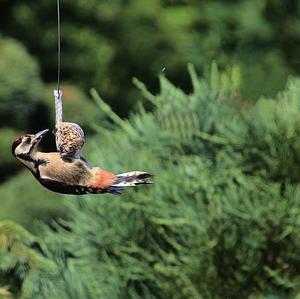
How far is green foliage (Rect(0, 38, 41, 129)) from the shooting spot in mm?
8852

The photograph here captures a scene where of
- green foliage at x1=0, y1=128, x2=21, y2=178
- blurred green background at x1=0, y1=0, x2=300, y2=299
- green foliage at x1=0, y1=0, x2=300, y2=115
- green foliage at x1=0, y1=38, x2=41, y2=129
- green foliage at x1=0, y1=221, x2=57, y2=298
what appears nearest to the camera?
green foliage at x1=0, y1=221, x2=57, y2=298

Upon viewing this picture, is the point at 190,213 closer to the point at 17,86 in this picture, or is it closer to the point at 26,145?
the point at 26,145

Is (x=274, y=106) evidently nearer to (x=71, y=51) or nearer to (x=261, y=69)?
(x=261, y=69)

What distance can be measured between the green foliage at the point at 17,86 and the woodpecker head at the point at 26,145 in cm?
679

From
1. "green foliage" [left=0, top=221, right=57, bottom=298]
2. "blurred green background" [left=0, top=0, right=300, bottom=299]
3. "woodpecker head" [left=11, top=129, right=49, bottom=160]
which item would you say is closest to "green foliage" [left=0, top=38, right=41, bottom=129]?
"blurred green background" [left=0, top=0, right=300, bottom=299]

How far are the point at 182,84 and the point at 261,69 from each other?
5.42ft

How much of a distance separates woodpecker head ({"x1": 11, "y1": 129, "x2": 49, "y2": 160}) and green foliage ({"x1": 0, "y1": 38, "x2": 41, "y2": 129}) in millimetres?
6790

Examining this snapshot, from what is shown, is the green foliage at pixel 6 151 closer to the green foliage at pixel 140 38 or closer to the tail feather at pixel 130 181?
the green foliage at pixel 140 38

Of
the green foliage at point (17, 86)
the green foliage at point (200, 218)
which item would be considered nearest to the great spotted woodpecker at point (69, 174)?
the green foliage at point (200, 218)

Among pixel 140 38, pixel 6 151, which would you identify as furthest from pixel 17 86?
pixel 140 38

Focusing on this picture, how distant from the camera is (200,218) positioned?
16.6ft

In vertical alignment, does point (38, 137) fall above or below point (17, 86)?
above

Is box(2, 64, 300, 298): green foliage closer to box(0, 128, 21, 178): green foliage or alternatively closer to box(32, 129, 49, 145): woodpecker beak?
box(32, 129, 49, 145): woodpecker beak

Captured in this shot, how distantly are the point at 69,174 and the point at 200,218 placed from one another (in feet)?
10.9
